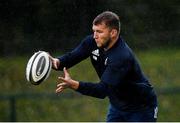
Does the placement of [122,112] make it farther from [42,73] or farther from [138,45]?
[138,45]

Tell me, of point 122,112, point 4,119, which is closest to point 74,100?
point 4,119

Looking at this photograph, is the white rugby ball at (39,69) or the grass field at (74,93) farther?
the grass field at (74,93)

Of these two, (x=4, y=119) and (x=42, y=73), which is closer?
(x=42, y=73)

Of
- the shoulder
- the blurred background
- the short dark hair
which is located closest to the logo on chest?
the shoulder

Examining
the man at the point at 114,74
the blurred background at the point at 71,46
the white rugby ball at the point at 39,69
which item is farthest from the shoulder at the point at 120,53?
the blurred background at the point at 71,46

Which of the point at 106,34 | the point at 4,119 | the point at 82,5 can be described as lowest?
the point at 4,119

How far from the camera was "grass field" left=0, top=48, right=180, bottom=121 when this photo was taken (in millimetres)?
9195

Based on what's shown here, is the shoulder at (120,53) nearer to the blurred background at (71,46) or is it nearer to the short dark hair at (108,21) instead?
the short dark hair at (108,21)

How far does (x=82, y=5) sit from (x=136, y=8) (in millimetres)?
729

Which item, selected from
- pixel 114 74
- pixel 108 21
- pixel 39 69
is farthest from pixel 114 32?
pixel 39 69

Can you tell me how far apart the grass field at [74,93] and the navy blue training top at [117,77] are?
2.88 m

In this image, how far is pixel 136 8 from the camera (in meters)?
9.45

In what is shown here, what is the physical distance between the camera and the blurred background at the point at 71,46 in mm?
9203

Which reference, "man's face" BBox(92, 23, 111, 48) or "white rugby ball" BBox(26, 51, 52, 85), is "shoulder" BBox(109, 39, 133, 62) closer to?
"man's face" BBox(92, 23, 111, 48)
